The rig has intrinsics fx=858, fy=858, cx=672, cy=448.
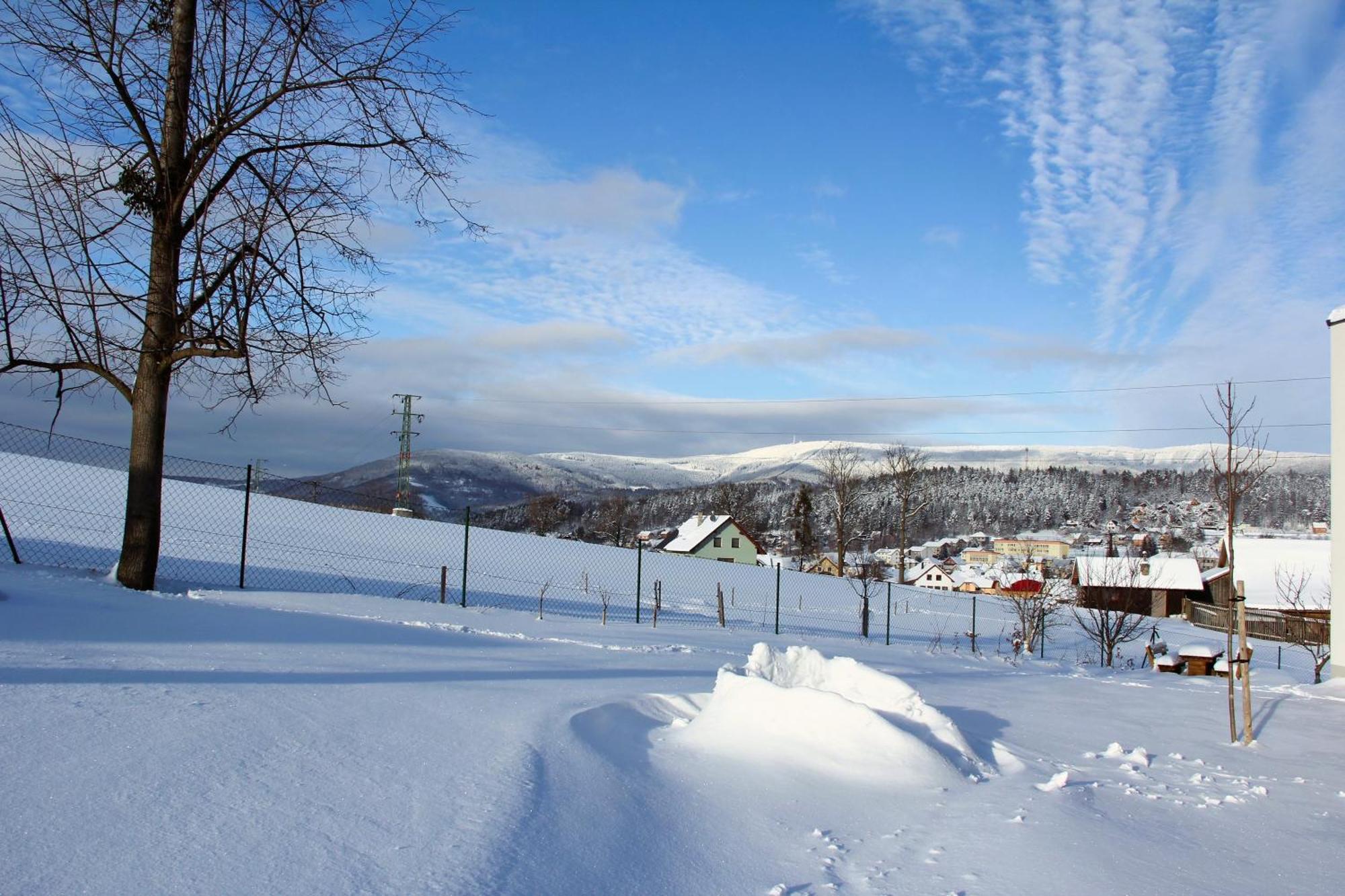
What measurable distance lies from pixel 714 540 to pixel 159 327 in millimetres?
51818

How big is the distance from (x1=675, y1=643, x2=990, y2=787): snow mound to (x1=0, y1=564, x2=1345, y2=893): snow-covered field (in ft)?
0.05

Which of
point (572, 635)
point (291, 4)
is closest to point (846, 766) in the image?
point (572, 635)

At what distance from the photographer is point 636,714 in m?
5.18

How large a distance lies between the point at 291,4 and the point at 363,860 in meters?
8.14

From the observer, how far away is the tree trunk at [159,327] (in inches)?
316

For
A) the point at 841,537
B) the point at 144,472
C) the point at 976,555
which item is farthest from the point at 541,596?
the point at 976,555

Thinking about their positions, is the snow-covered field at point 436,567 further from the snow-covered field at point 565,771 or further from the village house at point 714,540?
the village house at point 714,540

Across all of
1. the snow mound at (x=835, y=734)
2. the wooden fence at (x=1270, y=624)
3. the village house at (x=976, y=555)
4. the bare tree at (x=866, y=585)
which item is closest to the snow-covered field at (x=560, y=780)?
the snow mound at (x=835, y=734)

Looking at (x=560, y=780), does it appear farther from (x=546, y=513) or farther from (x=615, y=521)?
(x=615, y=521)

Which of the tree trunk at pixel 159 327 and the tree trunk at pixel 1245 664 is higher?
the tree trunk at pixel 159 327

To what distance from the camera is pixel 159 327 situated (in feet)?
26.8

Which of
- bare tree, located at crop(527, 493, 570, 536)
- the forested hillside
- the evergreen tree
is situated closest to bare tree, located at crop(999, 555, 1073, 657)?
the forested hillside

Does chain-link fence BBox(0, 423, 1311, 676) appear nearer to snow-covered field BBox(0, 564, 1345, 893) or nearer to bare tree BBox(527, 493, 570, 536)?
snow-covered field BBox(0, 564, 1345, 893)

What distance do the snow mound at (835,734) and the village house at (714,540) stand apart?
52.0m
